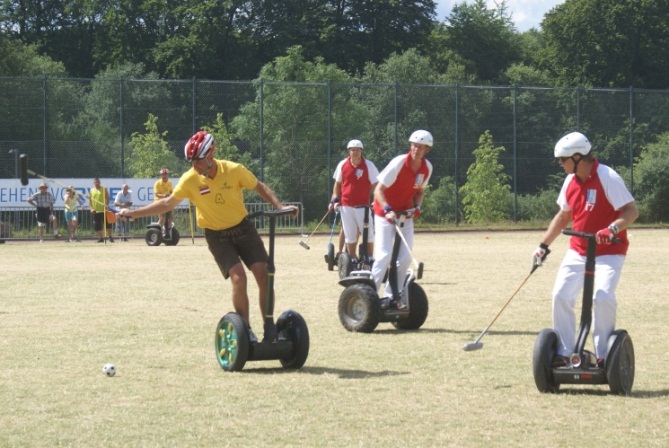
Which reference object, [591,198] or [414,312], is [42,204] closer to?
[414,312]

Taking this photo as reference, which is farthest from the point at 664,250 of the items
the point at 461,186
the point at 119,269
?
the point at 461,186

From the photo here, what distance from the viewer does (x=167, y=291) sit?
59.0 ft

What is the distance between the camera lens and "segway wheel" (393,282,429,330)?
13273 mm

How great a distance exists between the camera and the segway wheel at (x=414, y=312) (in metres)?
13.3

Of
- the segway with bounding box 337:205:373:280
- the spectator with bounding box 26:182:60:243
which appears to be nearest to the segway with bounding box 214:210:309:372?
the segway with bounding box 337:205:373:280

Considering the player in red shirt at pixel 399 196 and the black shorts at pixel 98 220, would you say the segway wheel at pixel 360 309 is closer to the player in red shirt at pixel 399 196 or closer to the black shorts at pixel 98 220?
the player in red shirt at pixel 399 196

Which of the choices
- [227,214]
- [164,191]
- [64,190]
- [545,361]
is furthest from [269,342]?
[64,190]

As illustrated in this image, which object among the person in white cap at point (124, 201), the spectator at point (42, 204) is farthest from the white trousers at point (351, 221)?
the spectator at point (42, 204)

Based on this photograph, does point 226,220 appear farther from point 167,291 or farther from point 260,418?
point 167,291

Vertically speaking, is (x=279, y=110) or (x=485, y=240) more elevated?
(x=279, y=110)

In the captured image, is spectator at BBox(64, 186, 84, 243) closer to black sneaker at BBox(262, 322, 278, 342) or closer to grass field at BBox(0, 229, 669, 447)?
grass field at BBox(0, 229, 669, 447)

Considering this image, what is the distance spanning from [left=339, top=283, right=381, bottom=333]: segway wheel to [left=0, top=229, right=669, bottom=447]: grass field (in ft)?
0.63

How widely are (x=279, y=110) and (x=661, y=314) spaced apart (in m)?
30.0

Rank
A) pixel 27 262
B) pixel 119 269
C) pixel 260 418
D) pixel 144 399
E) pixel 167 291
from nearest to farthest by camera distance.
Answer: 1. pixel 260 418
2. pixel 144 399
3. pixel 167 291
4. pixel 119 269
5. pixel 27 262
